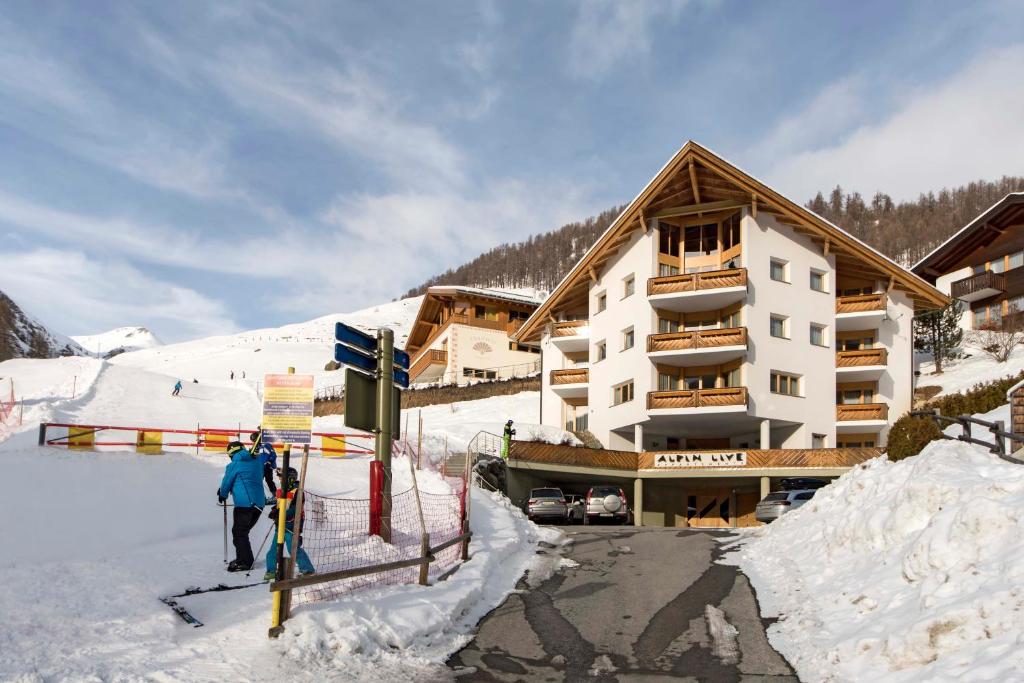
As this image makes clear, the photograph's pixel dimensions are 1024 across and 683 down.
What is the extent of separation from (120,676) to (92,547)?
614cm

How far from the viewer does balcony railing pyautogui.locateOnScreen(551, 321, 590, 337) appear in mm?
43781

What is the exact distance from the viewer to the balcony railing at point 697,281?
34844mm

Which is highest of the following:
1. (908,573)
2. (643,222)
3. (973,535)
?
(643,222)

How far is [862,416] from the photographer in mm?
36719

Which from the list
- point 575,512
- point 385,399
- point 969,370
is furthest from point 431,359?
point 385,399

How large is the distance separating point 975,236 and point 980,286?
13.9 ft

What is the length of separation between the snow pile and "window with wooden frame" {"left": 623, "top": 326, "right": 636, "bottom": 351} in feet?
79.4

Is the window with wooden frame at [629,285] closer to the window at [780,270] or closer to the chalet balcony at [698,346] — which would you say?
the chalet balcony at [698,346]

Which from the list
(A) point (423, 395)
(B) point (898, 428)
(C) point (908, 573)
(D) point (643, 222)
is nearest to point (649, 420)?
(D) point (643, 222)

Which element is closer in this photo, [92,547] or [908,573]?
[908,573]

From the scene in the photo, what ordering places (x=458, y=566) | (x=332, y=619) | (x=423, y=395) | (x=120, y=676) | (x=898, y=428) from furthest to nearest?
(x=423, y=395) < (x=898, y=428) < (x=458, y=566) < (x=332, y=619) < (x=120, y=676)

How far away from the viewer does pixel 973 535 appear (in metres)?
8.70

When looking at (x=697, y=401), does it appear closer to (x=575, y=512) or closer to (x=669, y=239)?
(x=575, y=512)

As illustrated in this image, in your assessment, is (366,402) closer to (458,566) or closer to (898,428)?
(458,566)
